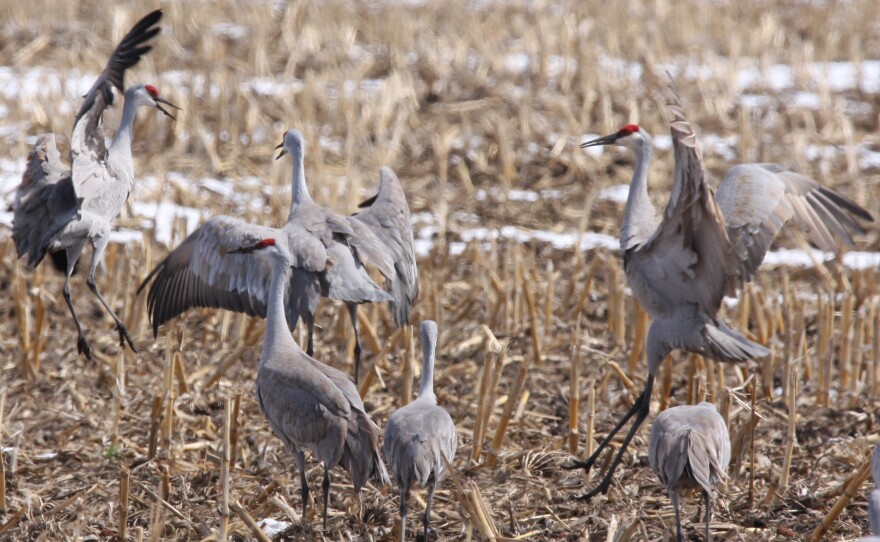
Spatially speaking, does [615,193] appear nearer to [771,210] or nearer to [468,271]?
[468,271]

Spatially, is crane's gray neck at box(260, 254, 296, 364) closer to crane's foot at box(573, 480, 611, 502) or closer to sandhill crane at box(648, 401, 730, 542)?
crane's foot at box(573, 480, 611, 502)

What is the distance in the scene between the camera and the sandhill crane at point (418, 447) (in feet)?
14.3

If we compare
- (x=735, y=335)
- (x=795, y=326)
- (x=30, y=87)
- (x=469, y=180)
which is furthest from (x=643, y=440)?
(x=30, y=87)

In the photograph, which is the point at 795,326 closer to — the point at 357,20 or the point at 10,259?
the point at 10,259

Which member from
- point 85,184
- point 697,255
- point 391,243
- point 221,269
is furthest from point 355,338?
point 697,255

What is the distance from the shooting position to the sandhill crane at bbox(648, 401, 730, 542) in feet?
14.2

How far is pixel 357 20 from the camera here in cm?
1552

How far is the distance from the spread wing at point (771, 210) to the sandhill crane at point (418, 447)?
1699 millimetres

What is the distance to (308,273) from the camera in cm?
582

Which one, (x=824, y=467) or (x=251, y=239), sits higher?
(x=251, y=239)

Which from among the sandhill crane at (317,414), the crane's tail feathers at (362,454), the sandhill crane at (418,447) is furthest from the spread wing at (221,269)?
the sandhill crane at (418,447)

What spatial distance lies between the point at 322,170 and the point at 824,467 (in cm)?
550

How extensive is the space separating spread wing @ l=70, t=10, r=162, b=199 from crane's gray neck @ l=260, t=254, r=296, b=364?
5.14ft

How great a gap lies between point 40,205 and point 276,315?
2071 mm
